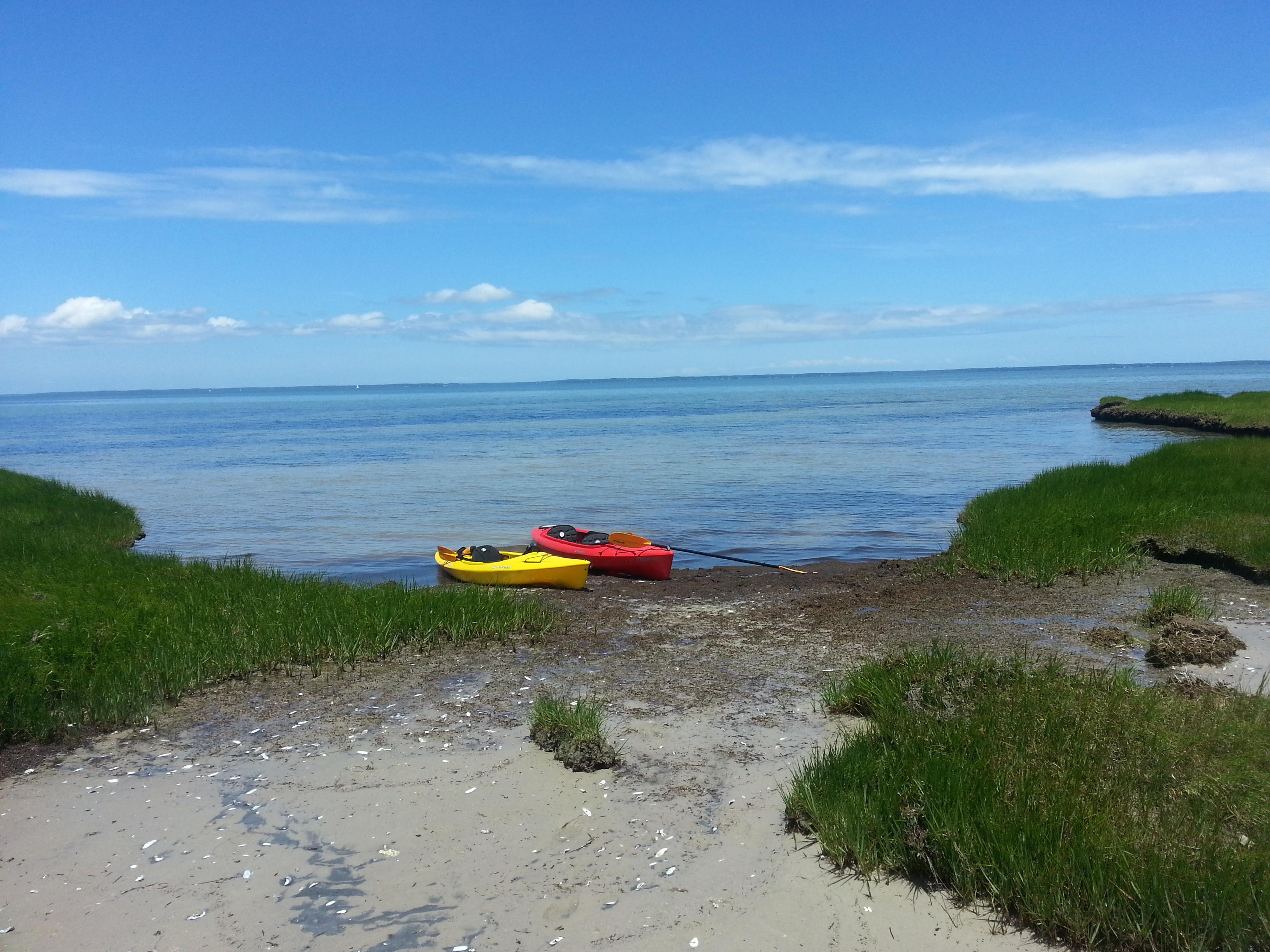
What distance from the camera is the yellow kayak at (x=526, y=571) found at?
19.0m

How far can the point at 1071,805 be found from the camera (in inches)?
271

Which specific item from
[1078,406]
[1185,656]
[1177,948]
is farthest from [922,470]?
[1078,406]

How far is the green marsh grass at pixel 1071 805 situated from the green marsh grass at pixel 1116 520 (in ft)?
26.7

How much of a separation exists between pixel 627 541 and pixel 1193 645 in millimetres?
12358

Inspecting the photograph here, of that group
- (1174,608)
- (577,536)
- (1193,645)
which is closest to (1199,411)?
(577,536)

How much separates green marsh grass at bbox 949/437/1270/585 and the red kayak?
605 centimetres

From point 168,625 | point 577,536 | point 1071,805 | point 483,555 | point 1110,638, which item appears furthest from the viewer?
point 577,536

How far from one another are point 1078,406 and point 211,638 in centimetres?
10654

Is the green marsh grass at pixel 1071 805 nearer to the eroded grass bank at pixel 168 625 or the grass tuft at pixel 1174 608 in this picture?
the grass tuft at pixel 1174 608

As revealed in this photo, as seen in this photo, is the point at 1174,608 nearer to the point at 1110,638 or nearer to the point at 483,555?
the point at 1110,638

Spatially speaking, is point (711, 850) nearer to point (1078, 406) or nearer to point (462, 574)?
point (462, 574)

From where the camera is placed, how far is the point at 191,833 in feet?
26.7

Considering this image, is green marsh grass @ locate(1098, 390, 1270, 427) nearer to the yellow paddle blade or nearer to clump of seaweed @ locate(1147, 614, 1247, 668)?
the yellow paddle blade

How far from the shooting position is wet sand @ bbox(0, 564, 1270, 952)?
6.68m
